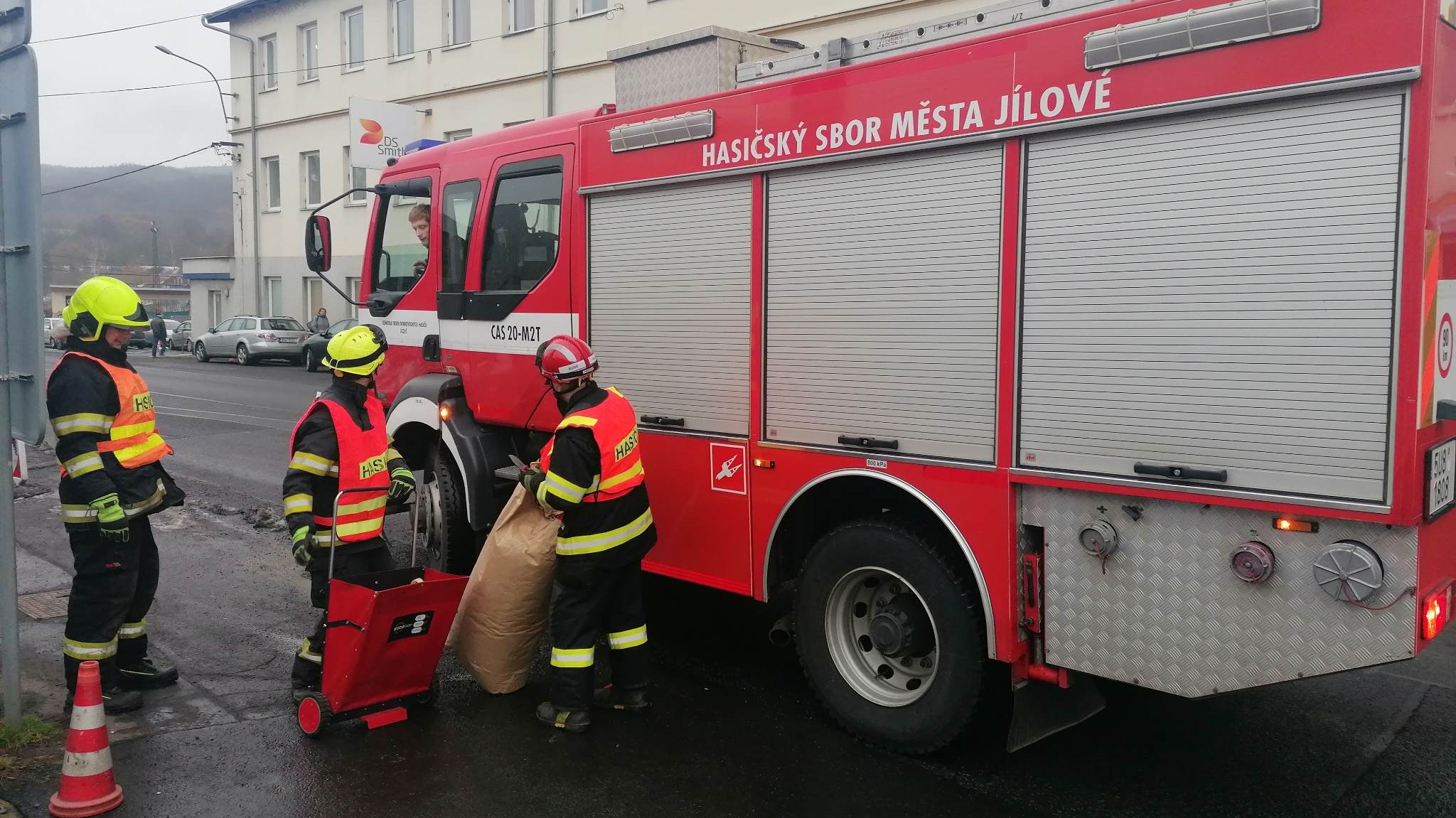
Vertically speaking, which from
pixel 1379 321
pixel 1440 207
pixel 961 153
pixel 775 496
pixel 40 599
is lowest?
pixel 40 599

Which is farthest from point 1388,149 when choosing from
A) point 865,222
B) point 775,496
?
point 775,496

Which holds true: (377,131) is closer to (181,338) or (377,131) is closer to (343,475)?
(343,475)

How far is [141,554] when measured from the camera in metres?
5.03

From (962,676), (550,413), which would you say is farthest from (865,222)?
(550,413)

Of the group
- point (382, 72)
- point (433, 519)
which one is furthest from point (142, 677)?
point (382, 72)

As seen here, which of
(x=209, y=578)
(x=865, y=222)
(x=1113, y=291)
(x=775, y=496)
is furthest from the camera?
(x=209, y=578)

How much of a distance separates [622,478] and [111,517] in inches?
85.1

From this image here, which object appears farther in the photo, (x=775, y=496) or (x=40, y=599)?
(x=40, y=599)

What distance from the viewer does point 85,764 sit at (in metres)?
3.78

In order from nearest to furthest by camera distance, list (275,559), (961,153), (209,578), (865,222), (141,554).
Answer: (961,153) < (865,222) < (141,554) < (209,578) < (275,559)

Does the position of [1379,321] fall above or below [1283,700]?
above

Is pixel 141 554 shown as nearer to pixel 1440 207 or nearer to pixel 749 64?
pixel 749 64

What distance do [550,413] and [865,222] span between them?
2.23 m

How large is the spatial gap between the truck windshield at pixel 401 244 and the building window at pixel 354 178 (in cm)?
2110
